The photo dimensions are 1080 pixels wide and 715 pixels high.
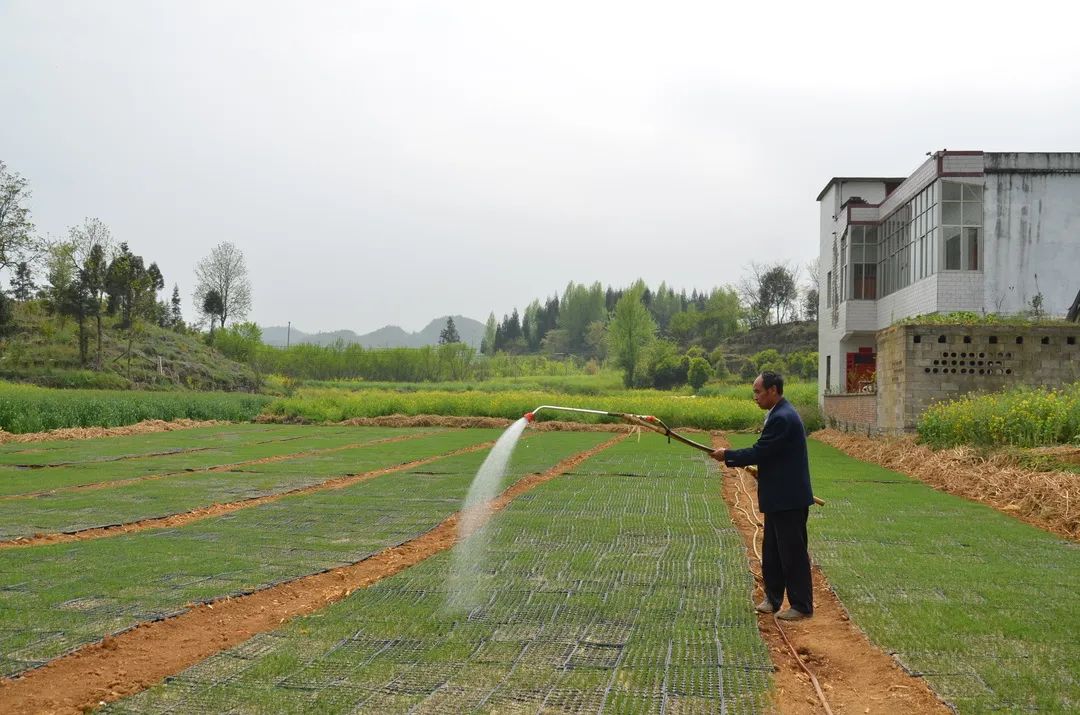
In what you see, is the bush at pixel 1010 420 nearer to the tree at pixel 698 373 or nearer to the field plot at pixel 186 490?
the field plot at pixel 186 490

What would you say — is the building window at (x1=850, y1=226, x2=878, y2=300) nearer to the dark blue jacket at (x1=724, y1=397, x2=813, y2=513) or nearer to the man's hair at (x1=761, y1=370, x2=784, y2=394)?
the man's hair at (x1=761, y1=370, x2=784, y2=394)

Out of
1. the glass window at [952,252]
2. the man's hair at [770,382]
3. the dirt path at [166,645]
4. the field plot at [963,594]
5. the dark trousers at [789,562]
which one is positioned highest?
the glass window at [952,252]

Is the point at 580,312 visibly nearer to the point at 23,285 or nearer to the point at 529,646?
the point at 23,285

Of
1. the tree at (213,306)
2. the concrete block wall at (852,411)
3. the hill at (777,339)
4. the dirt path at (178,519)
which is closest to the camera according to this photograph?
the dirt path at (178,519)

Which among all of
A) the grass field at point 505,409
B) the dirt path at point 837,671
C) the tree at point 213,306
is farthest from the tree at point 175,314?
the dirt path at point 837,671

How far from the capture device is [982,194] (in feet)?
74.3

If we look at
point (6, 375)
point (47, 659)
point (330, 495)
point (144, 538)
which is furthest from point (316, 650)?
point (6, 375)

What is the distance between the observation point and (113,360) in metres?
45.2

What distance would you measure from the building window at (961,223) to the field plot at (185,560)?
1634 centimetres

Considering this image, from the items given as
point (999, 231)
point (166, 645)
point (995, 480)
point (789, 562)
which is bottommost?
point (166, 645)

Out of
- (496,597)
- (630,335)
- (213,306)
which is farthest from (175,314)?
(496,597)

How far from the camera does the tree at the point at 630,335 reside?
220 ft

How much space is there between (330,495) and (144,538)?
→ 345cm

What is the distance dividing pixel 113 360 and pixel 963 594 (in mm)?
46685
